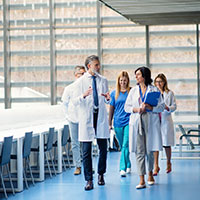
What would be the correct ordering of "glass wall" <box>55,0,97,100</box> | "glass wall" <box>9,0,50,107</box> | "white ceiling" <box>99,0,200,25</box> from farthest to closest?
"glass wall" <box>9,0,50,107</box>
"glass wall" <box>55,0,97,100</box>
"white ceiling" <box>99,0,200,25</box>

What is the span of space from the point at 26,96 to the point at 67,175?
5.11m

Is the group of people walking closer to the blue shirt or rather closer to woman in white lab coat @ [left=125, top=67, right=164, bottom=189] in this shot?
woman in white lab coat @ [left=125, top=67, right=164, bottom=189]

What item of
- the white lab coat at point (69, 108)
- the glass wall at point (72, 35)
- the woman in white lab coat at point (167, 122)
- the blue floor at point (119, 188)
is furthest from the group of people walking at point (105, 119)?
the glass wall at point (72, 35)

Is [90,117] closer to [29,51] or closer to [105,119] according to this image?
[105,119]

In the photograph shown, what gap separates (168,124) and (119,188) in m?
1.72

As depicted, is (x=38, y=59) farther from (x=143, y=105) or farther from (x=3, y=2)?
(x=143, y=105)

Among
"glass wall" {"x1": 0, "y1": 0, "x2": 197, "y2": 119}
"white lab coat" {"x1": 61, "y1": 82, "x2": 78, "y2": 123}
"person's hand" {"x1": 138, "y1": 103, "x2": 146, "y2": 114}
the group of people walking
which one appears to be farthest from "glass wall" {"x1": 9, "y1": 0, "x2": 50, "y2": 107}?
"person's hand" {"x1": 138, "y1": 103, "x2": 146, "y2": 114}

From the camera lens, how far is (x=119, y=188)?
6.92 metres

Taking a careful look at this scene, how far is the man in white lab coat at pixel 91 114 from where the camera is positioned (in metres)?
6.75

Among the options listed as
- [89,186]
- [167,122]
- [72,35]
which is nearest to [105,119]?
[89,186]

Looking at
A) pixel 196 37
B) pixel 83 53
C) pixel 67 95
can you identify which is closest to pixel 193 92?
pixel 196 37

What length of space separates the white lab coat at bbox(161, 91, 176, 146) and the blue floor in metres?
0.51

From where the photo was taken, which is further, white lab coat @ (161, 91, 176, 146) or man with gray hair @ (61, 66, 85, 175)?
man with gray hair @ (61, 66, 85, 175)

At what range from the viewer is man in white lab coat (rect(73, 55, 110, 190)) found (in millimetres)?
6754
